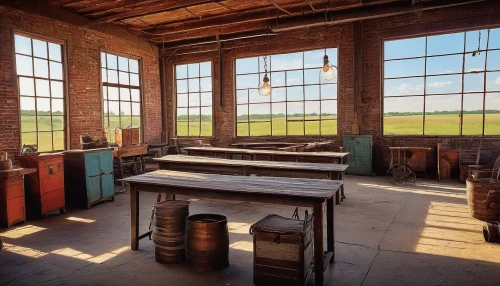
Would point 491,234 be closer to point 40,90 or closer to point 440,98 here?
point 40,90

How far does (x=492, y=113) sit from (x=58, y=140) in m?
41.9

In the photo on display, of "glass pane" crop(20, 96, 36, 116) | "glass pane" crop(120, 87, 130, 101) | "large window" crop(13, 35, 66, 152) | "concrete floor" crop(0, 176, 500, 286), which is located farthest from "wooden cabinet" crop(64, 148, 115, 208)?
"glass pane" crop(120, 87, 130, 101)

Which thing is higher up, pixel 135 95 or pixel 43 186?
pixel 135 95

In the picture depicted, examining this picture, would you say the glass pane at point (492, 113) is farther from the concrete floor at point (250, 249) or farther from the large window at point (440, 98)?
the concrete floor at point (250, 249)

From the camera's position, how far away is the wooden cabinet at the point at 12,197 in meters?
4.98

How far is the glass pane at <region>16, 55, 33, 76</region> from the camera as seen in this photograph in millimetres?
7359

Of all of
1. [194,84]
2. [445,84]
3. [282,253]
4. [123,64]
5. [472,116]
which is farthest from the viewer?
[472,116]

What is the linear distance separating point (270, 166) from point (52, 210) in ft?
11.9

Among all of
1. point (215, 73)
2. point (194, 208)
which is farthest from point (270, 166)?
point (215, 73)

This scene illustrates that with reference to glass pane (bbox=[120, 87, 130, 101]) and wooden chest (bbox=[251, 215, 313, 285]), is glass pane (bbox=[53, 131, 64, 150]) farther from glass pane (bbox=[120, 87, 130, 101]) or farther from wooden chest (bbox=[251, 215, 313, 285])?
wooden chest (bbox=[251, 215, 313, 285])

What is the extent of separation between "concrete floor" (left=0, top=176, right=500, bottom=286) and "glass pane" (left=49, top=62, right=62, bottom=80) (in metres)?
3.81

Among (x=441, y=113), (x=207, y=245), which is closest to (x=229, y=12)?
(x=207, y=245)

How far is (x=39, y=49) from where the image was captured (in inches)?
308

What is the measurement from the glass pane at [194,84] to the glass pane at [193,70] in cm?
15
